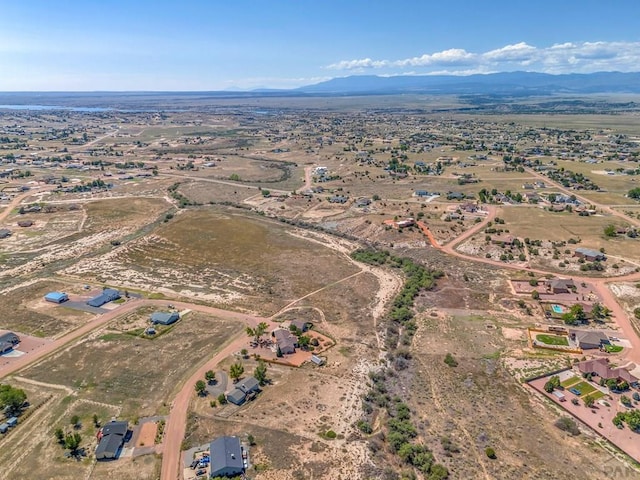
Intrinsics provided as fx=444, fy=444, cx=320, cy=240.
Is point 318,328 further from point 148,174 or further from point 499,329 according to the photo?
point 148,174

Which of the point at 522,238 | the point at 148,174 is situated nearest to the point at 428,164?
the point at 522,238

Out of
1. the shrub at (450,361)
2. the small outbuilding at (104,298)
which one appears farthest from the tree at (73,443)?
the shrub at (450,361)

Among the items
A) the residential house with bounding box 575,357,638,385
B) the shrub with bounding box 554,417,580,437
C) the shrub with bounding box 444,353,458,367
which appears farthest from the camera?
the shrub with bounding box 444,353,458,367

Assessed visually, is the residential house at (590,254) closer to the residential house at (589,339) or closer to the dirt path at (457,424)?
the residential house at (589,339)

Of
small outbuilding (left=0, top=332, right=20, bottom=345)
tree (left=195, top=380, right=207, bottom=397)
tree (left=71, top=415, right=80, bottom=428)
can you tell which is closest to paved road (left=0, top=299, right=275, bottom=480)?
tree (left=195, top=380, right=207, bottom=397)

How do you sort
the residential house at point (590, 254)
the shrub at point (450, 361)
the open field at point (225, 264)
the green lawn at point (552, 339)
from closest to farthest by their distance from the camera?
the shrub at point (450, 361)
the green lawn at point (552, 339)
the open field at point (225, 264)
the residential house at point (590, 254)

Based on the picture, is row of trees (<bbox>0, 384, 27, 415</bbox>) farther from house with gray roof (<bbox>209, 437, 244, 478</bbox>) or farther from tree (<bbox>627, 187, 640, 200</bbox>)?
tree (<bbox>627, 187, 640, 200</bbox>)

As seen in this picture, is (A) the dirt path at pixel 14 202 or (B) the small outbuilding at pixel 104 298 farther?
(A) the dirt path at pixel 14 202
